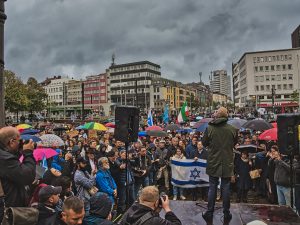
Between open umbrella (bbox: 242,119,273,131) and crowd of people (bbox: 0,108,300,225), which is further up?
open umbrella (bbox: 242,119,273,131)

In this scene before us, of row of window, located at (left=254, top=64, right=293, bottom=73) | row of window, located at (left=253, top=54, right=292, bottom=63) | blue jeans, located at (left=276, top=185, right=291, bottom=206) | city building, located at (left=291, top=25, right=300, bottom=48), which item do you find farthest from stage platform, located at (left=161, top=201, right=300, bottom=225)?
city building, located at (left=291, top=25, right=300, bottom=48)

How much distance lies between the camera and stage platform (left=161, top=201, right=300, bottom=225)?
19.6 feet

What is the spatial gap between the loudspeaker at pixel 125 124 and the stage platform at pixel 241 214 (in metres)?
1.86

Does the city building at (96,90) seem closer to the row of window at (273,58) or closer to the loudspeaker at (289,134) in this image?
the row of window at (273,58)

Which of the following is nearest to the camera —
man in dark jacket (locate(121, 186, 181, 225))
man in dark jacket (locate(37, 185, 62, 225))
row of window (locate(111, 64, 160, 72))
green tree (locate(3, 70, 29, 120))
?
man in dark jacket (locate(121, 186, 181, 225))

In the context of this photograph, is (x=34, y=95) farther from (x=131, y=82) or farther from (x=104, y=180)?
(x=131, y=82)

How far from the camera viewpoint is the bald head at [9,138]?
152 inches

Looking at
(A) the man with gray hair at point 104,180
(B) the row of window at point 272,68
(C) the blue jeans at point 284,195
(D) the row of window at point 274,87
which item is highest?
(B) the row of window at point 272,68

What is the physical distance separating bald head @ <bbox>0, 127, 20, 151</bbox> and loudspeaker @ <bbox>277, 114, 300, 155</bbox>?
560 cm

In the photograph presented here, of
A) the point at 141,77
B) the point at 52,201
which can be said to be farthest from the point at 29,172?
the point at 141,77

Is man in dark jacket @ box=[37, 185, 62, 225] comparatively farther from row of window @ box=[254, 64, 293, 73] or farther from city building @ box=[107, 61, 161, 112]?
city building @ box=[107, 61, 161, 112]

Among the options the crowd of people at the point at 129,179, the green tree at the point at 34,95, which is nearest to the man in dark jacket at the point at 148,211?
the crowd of people at the point at 129,179

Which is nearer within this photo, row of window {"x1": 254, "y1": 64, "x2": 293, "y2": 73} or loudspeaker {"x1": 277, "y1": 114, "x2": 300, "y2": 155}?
loudspeaker {"x1": 277, "y1": 114, "x2": 300, "y2": 155}

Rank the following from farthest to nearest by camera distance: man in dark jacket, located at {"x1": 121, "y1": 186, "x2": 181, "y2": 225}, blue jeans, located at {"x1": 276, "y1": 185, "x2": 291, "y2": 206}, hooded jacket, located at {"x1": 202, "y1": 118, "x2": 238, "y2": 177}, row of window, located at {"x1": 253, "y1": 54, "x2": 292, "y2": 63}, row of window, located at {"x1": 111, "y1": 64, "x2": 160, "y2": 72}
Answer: row of window, located at {"x1": 111, "y1": 64, "x2": 160, "y2": 72} < row of window, located at {"x1": 253, "y1": 54, "x2": 292, "y2": 63} < blue jeans, located at {"x1": 276, "y1": 185, "x2": 291, "y2": 206} < hooded jacket, located at {"x1": 202, "y1": 118, "x2": 238, "y2": 177} < man in dark jacket, located at {"x1": 121, "y1": 186, "x2": 181, "y2": 225}
